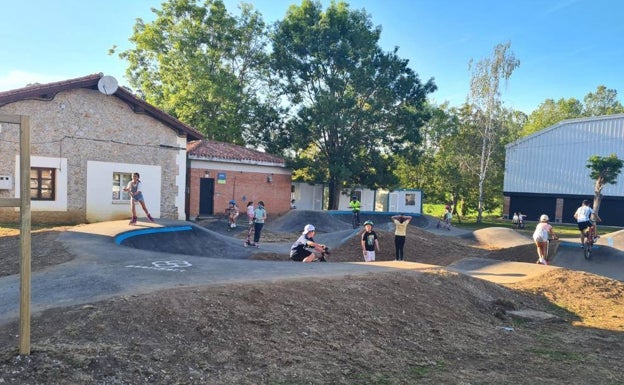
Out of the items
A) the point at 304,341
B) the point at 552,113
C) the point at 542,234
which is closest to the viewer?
the point at 304,341

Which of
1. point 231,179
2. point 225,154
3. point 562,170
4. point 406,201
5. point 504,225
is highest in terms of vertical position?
point 562,170

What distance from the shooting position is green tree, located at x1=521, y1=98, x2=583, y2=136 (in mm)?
62344

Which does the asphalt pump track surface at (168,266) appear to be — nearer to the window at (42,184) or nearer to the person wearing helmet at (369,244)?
the person wearing helmet at (369,244)

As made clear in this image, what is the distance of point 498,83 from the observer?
37.5 meters

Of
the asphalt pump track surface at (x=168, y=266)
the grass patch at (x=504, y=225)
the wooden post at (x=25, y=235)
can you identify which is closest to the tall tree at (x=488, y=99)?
the grass patch at (x=504, y=225)

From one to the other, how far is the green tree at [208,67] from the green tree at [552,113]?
41479 millimetres

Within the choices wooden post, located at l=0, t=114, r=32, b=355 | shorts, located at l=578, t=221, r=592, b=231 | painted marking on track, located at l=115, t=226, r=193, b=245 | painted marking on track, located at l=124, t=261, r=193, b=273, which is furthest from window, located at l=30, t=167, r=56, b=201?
shorts, located at l=578, t=221, r=592, b=231

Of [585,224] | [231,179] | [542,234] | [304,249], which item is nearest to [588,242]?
[585,224]

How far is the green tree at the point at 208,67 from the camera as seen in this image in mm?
34281

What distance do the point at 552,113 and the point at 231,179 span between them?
54.0 m

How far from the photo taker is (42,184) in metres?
18.2

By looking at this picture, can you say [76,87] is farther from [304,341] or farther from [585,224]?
[585,224]

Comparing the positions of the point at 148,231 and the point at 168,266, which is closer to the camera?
the point at 168,266

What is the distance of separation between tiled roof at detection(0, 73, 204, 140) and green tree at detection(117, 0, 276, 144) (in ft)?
41.7
